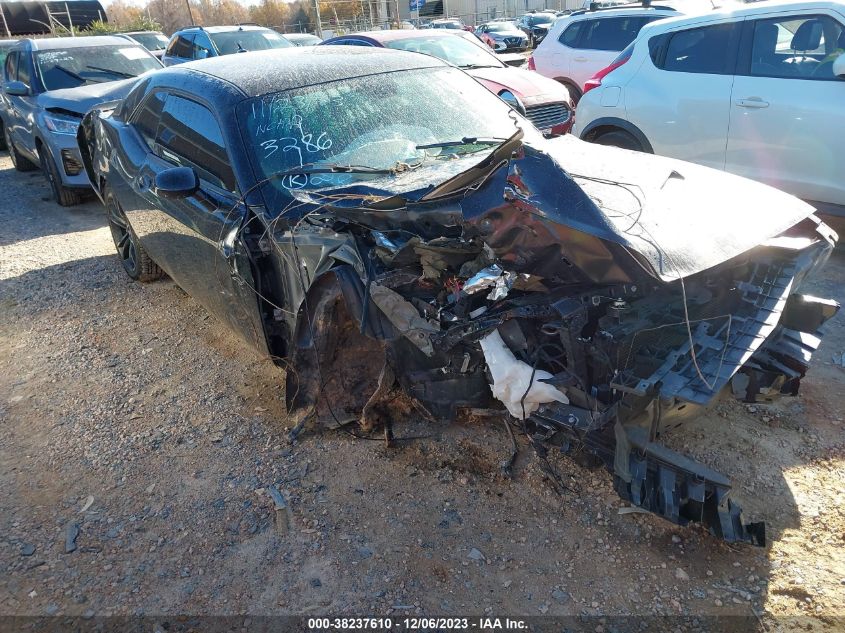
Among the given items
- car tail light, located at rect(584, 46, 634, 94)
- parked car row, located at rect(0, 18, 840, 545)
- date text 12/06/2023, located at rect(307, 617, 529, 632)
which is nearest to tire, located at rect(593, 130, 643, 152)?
car tail light, located at rect(584, 46, 634, 94)

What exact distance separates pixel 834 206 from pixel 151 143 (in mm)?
5128

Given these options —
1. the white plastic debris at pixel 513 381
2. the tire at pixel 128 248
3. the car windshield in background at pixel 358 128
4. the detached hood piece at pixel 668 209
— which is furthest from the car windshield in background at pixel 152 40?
the white plastic debris at pixel 513 381

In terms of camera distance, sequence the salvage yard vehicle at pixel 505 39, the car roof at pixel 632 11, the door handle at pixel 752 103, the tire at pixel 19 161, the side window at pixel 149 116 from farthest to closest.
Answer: the salvage yard vehicle at pixel 505 39 < the tire at pixel 19 161 < the car roof at pixel 632 11 < the door handle at pixel 752 103 < the side window at pixel 149 116

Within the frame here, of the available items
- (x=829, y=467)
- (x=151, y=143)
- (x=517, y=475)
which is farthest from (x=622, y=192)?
(x=151, y=143)

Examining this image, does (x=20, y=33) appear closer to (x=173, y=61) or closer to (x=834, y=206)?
(x=173, y=61)

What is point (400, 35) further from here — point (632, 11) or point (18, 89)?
point (18, 89)

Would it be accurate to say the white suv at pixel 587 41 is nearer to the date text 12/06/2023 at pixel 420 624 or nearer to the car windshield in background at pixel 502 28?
the date text 12/06/2023 at pixel 420 624

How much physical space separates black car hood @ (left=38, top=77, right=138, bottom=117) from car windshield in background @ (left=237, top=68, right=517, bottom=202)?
5143 millimetres

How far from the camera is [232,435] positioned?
11.5ft

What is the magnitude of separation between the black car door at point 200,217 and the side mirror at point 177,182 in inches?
4.2

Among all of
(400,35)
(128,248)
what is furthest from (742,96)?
(128,248)

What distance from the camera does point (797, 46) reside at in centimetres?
515

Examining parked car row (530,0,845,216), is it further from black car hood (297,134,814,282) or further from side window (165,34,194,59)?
side window (165,34,194,59)

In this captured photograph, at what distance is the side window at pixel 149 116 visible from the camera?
174 inches
